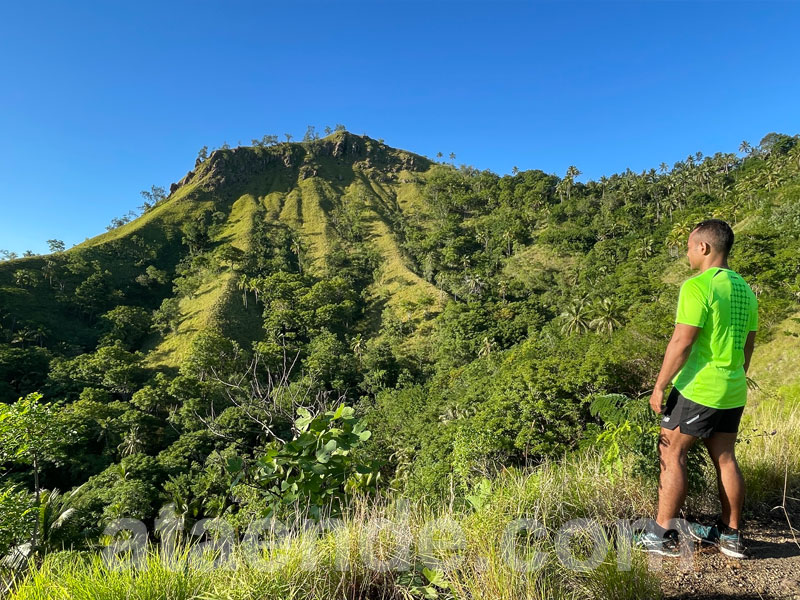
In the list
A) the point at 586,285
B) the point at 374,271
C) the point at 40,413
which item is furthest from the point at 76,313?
the point at 586,285

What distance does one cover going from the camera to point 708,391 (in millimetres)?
2137

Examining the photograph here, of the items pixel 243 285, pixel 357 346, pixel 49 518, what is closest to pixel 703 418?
pixel 49 518

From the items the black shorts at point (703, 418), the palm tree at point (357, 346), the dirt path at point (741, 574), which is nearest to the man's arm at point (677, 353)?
the black shorts at point (703, 418)

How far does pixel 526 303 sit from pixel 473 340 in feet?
44.9

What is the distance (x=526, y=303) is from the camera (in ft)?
200

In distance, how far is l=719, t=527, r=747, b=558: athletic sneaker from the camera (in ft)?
6.77

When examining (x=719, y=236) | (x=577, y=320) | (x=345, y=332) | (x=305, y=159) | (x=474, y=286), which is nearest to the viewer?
(x=719, y=236)

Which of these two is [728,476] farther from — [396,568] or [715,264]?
[396,568]

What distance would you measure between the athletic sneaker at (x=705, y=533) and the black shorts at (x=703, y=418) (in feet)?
1.83

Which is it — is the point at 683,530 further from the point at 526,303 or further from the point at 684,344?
the point at 526,303

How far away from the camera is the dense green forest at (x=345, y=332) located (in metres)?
4.78

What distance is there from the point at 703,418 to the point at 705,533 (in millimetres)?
680

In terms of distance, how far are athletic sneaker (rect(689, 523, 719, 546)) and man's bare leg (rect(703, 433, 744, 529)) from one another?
0.30 ft

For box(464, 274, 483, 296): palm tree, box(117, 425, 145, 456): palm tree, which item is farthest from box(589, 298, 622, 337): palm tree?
box(117, 425, 145, 456): palm tree
